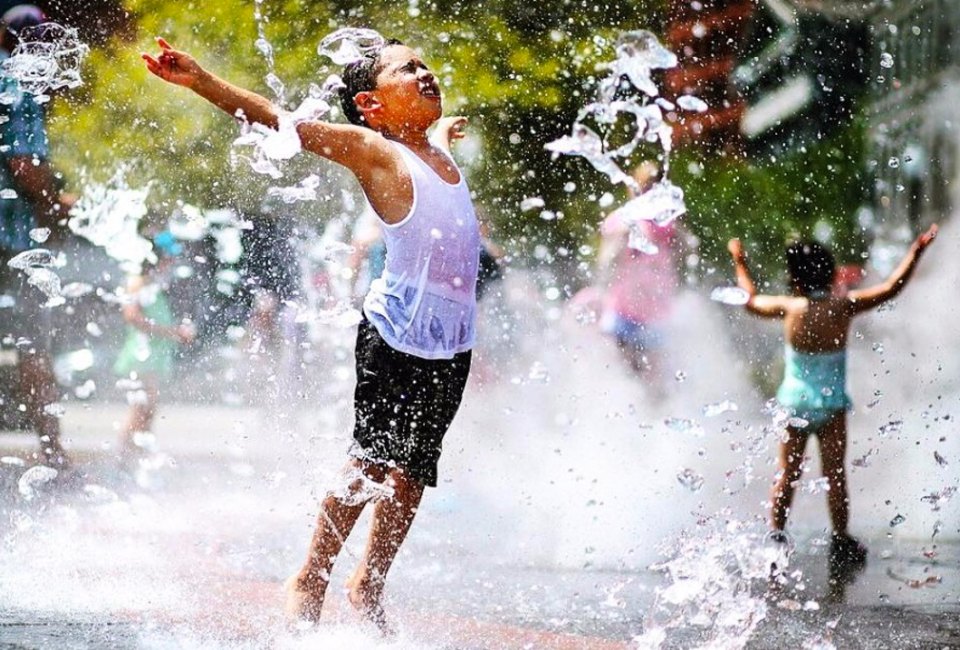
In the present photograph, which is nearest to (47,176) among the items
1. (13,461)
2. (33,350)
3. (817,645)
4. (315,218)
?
(33,350)

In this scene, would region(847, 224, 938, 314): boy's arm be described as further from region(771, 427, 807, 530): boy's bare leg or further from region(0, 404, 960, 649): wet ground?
region(0, 404, 960, 649): wet ground

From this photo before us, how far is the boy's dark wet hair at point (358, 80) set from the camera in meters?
2.92

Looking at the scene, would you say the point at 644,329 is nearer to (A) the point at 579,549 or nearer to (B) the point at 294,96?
(A) the point at 579,549

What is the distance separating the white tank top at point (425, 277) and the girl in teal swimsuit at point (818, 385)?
5.90ft

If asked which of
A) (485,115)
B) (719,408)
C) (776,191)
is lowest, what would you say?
(719,408)

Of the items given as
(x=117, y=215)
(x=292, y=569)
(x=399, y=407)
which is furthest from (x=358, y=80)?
(x=117, y=215)

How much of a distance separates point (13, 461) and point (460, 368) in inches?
140

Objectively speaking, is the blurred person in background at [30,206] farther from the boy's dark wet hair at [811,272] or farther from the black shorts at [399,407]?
the boy's dark wet hair at [811,272]

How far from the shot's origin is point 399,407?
107 inches

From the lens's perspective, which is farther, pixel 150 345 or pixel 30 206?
pixel 150 345

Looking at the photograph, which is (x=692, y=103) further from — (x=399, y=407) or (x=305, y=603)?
(x=305, y=603)

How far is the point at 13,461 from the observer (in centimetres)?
564

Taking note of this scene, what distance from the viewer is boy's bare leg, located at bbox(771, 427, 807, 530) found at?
430cm

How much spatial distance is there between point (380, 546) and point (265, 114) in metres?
1.01
